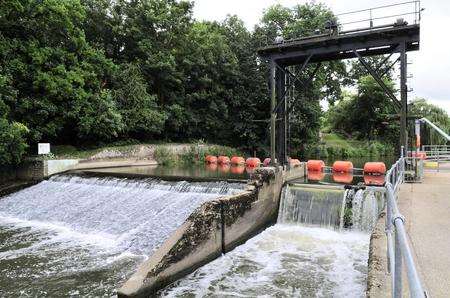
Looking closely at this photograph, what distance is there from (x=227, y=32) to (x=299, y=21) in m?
6.92

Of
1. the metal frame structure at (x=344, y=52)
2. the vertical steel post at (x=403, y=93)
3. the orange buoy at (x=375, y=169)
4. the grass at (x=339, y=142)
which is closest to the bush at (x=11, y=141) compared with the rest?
the metal frame structure at (x=344, y=52)

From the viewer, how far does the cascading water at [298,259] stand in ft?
24.4

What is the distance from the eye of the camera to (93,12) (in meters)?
28.8

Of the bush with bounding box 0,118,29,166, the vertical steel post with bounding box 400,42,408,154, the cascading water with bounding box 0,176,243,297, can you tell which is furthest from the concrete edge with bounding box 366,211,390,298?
the bush with bounding box 0,118,29,166

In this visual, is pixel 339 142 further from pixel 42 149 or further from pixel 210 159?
pixel 42 149

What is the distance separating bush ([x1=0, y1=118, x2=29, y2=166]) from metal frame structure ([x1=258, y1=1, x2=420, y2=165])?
12.1 meters

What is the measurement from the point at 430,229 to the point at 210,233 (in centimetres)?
484

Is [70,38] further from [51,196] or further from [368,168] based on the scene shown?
[368,168]

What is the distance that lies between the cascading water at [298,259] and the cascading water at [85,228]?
1867 mm

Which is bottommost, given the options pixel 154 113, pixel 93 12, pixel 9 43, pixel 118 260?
pixel 118 260

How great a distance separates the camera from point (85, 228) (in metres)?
12.2

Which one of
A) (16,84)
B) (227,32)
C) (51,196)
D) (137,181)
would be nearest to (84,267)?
(137,181)

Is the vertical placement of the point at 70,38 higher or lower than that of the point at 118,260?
higher

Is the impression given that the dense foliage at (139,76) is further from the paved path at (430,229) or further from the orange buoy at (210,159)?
the paved path at (430,229)
